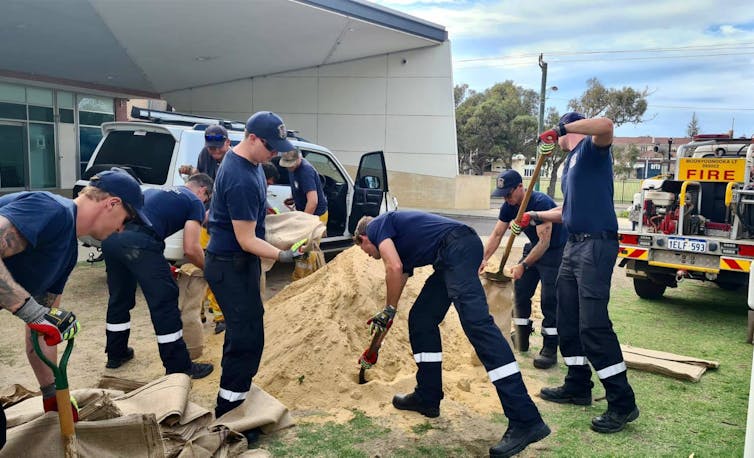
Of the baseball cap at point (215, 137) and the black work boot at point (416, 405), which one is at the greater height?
the baseball cap at point (215, 137)

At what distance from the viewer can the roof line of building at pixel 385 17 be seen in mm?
14781

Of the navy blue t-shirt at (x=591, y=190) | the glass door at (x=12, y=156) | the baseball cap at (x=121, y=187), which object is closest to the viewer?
the baseball cap at (x=121, y=187)

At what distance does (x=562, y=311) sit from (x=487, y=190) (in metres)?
19.4

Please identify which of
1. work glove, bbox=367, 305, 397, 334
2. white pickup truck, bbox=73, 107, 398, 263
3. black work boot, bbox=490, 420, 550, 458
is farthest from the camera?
white pickup truck, bbox=73, 107, 398, 263

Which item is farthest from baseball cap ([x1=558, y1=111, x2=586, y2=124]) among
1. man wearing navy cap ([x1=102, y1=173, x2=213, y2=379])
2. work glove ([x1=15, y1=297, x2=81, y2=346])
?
work glove ([x1=15, y1=297, x2=81, y2=346])

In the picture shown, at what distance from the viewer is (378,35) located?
17.5m

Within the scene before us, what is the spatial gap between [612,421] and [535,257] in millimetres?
1534

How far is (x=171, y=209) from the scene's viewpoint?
14.5ft

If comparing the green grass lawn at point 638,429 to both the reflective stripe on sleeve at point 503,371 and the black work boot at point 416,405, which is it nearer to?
the black work boot at point 416,405

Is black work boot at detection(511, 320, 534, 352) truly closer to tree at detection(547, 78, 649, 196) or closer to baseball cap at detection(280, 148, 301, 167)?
baseball cap at detection(280, 148, 301, 167)

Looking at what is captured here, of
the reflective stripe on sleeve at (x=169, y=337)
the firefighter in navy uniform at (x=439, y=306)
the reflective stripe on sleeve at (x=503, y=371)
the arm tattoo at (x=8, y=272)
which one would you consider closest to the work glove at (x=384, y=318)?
the firefighter in navy uniform at (x=439, y=306)

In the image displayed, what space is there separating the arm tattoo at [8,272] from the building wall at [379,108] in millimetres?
17921

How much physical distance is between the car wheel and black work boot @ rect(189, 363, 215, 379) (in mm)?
5942

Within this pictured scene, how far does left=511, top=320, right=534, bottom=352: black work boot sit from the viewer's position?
17.8 feet
